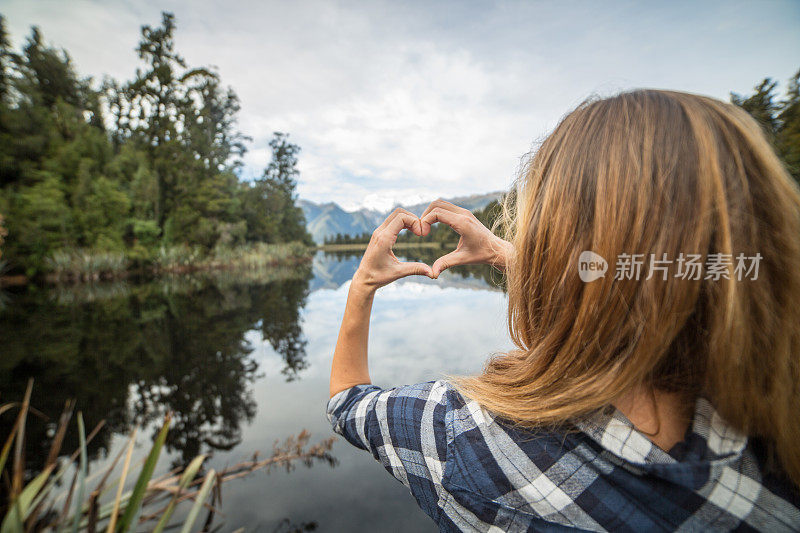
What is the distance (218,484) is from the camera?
1775 mm

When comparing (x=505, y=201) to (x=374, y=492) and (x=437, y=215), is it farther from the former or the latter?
(x=374, y=492)

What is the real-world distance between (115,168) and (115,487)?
20033 mm

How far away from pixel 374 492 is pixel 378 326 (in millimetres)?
3644

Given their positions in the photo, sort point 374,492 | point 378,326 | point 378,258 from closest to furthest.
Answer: point 378,258 < point 374,492 < point 378,326

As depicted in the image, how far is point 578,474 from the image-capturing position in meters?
0.51

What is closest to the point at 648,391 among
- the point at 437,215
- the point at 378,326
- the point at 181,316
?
the point at 437,215

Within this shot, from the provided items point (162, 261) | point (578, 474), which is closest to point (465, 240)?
point (578, 474)

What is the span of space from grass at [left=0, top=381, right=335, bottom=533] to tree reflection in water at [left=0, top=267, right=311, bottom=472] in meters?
0.35

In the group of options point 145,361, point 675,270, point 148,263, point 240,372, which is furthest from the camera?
point 148,263

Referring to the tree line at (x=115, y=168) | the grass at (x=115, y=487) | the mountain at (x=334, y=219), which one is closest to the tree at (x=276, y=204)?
the tree line at (x=115, y=168)

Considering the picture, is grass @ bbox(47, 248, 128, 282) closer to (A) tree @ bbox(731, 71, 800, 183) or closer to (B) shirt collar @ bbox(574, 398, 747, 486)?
(B) shirt collar @ bbox(574, 398, 747, 486)

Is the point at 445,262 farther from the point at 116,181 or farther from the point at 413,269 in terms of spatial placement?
the point at 116,181

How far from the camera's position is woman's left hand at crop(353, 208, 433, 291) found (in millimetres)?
799

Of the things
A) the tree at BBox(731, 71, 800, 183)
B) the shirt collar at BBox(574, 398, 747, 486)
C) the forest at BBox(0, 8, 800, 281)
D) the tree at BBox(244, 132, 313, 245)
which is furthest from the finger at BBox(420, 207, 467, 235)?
the tree at BBox(244, 132, 313, 245)
